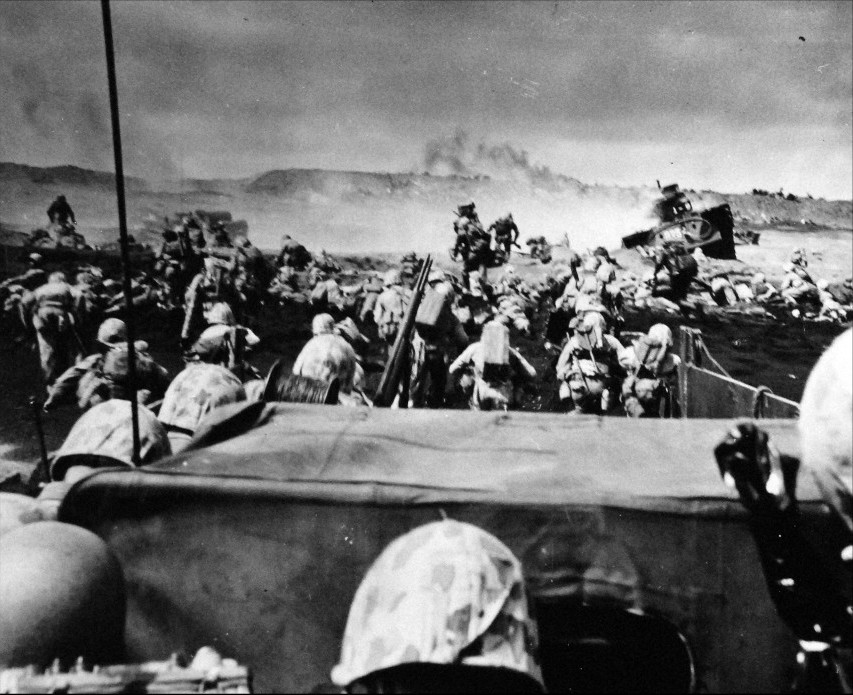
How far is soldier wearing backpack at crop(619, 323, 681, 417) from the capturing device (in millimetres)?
8164

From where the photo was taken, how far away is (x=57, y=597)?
91.6 inches

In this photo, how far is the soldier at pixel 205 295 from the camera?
1002cm

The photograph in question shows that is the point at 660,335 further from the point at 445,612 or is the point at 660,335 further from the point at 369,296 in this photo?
the point at 445,612

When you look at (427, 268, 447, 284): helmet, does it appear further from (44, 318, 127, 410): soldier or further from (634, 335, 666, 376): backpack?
(44, 318, 127, 410): soldier

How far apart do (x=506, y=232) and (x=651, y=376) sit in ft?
12.7

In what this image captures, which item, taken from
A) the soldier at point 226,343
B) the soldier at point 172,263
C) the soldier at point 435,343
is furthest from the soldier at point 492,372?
Answer: the soldier at point 172,263

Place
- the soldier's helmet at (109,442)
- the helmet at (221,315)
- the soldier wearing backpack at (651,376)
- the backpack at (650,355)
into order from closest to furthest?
the soldier's helmet at (109,442)
the soldier wearing backpack at (651,376)
the backpack at (650,355)
the helmet at (221,315)

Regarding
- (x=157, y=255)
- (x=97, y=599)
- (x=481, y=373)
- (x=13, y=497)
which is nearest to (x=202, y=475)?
(x=97, y=599)

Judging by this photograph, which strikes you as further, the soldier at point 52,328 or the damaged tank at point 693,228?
the damaged tank at point 693,228

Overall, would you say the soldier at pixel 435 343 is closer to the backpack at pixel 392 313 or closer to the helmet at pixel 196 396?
the backpack at pixel 392 313

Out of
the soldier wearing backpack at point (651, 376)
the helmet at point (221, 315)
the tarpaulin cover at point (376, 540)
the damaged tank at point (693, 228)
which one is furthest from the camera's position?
the damaged tank at point (693, 228)

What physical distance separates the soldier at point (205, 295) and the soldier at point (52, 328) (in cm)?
125

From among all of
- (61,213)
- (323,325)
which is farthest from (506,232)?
(61,213)

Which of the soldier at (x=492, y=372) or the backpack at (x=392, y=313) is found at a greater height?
the backpack at (x=392, y=313)
